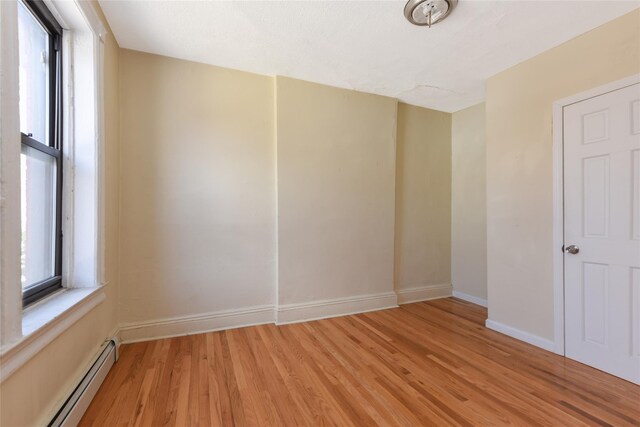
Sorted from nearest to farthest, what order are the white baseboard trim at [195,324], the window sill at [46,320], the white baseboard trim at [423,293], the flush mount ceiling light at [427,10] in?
the window sill at [46,320] < the flush mount ceiling light at [427,10] < the white baseboard trim at [195,324] < the white baseboard trim at [423,293]

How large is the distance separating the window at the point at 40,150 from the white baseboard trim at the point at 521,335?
3.72m

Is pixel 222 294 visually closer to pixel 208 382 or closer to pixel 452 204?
pixel 208 382

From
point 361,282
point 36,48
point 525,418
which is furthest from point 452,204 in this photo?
point 36,48

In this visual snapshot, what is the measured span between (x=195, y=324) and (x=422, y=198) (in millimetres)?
3198

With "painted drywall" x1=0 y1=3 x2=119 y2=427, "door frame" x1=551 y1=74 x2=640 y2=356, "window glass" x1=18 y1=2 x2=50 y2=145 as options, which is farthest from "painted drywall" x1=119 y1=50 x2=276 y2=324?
"door frame" x1=551 y1=74 x2=640 y2=356

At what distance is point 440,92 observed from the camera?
11.0ft

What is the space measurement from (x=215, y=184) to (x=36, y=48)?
1.49 m

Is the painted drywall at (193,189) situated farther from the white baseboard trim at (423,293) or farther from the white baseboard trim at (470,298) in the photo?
the white baseboard trim at (470,298)

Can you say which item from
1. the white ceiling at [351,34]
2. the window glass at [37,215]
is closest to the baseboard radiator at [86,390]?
the window glass at [37,215]

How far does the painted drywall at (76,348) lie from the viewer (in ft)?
3.64

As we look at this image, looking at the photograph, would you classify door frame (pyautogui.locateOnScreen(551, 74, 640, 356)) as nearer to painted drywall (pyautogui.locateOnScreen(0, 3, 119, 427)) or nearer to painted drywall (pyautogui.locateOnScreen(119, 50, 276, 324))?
painted drywall (pyautogui.locateOnScreen(119, 50, 276, 324))

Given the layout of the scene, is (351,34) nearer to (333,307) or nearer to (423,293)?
(333,307)

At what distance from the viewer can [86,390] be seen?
5.29ft

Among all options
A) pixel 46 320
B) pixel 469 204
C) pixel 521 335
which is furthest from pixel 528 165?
pixel 46 320
